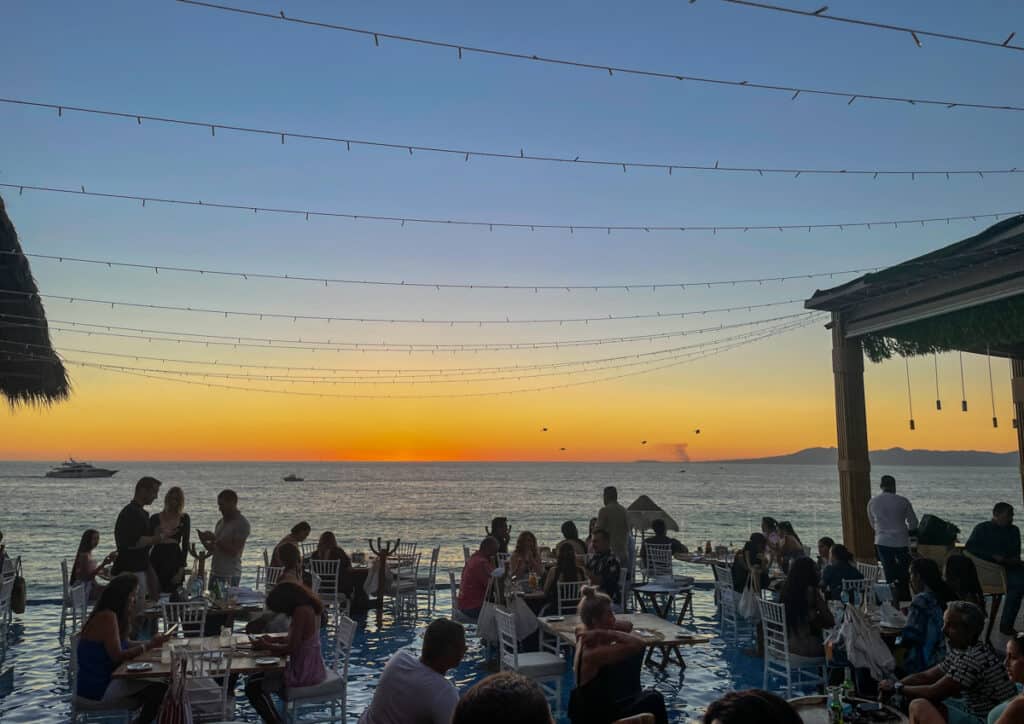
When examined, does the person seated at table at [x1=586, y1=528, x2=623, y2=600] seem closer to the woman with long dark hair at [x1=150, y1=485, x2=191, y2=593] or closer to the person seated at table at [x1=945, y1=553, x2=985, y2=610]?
the person seated at table at [x1=945, y1=553, x2=985, y2=610]

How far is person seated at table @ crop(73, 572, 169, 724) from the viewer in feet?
17.0

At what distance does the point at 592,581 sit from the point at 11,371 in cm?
889

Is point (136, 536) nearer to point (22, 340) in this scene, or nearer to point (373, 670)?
point (373, 670)

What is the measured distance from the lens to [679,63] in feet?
20.2

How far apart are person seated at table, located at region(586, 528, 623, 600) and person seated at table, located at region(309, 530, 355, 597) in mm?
3487

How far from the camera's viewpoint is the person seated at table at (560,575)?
26.1ft

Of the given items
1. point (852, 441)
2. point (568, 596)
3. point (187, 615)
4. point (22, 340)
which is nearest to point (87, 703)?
point (187, 615)

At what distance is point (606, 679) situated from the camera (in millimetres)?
4352

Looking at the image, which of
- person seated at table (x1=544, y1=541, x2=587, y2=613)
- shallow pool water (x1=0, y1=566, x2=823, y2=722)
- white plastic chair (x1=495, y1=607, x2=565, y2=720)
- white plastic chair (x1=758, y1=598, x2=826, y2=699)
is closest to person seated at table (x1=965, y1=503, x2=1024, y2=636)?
white plastic chair (x1=758, y1=598, x2=826, y2=699)

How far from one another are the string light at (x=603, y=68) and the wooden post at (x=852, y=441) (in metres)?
4.98

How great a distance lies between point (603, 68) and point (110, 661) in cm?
541

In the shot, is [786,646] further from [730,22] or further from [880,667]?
[730,22]

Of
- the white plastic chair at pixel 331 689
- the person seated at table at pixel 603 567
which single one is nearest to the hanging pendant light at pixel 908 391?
the person seated at table at pixel 603 567

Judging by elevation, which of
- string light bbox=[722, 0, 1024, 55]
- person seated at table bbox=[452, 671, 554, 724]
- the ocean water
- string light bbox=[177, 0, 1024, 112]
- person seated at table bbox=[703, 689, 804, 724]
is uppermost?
string light bbox=[177, 0, 1024, 112]
